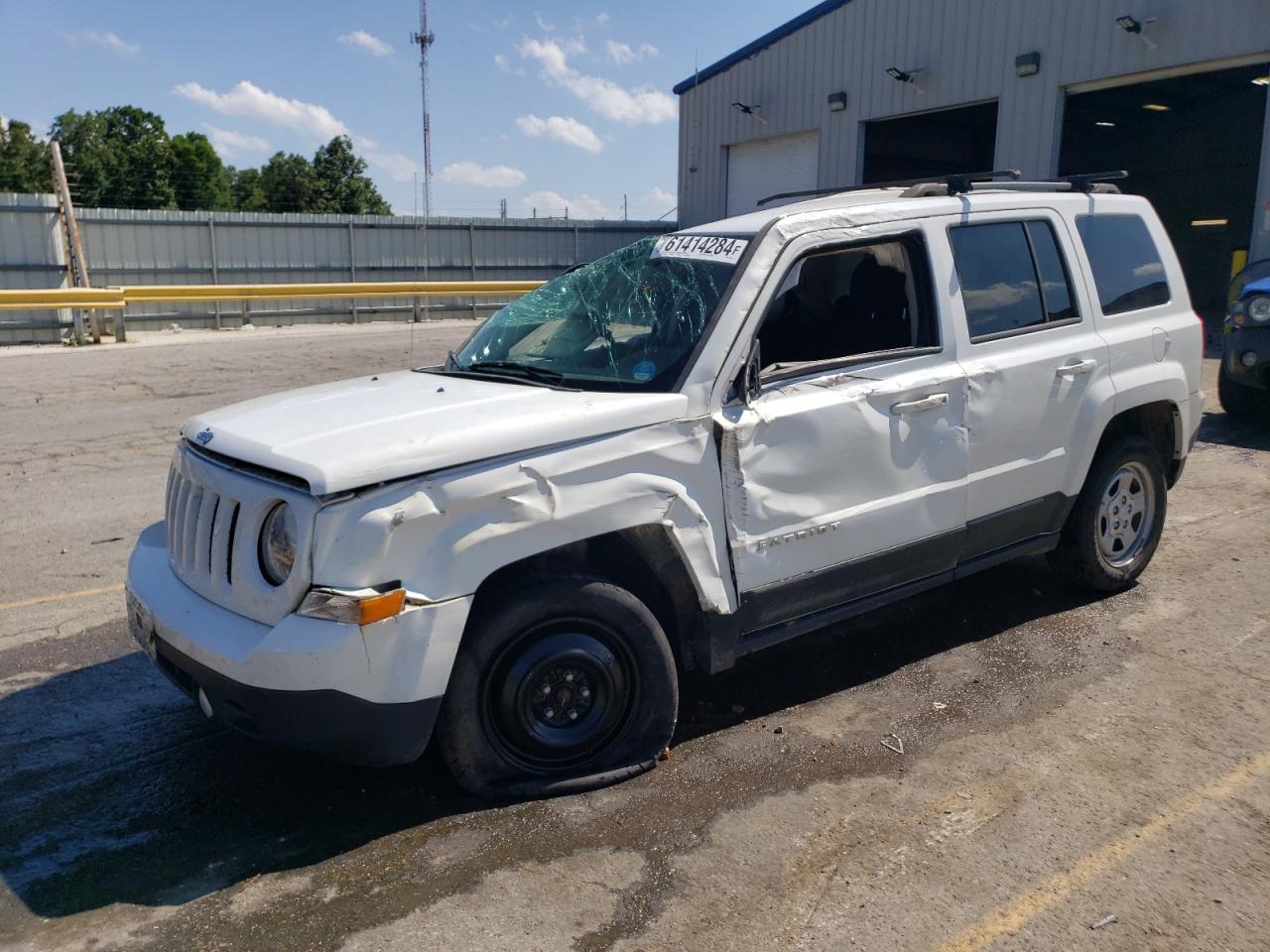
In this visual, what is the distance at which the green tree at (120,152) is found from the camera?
147 feet

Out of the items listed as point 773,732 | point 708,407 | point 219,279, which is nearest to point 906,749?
point 773,732

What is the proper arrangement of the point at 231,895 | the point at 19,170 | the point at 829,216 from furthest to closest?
the point at 19,170, the point at 829,216, the point at 231,895

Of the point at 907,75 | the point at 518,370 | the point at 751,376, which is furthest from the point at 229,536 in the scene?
the point at 907,75

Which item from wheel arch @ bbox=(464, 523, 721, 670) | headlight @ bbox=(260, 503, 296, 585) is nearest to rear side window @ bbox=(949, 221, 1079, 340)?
wheel arch @ bbox=(464, 523, 721, 670)

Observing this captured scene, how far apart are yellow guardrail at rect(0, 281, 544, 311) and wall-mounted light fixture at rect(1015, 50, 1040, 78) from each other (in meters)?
10.1

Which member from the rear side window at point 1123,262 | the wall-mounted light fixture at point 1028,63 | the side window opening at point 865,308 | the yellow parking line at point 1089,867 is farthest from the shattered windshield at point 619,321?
the wall-mounted light fixture at point 1028,63

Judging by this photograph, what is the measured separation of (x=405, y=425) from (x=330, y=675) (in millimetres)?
808

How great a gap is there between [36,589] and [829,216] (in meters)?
4.50

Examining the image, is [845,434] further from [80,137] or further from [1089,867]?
[80,137]

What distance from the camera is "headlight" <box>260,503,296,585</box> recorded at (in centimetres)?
316

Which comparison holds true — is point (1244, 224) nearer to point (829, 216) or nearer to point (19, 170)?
point (829, 216)

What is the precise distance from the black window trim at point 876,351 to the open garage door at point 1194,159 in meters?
22.1

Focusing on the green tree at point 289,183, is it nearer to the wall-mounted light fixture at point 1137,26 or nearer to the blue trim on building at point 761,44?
the blue trim on building at point 761,44

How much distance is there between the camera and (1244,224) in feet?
98.8
